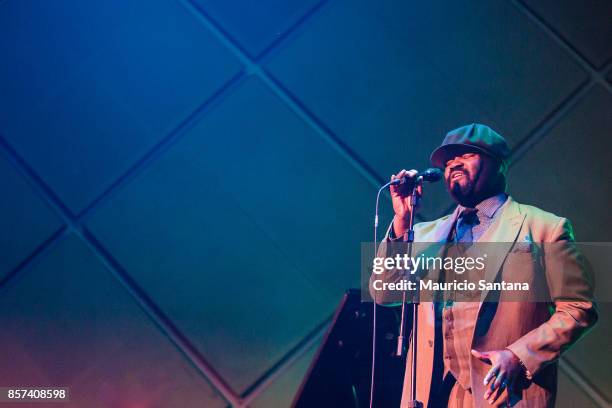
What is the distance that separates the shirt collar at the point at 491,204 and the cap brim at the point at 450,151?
157 millimetres

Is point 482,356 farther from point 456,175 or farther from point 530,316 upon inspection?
point 456,175

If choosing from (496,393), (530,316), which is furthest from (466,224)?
(496,393)

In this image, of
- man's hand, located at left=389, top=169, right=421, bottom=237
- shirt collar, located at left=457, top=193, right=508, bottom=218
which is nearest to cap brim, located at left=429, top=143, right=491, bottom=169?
shirt collar, located at left=457, top=193, right=508, bottom=218

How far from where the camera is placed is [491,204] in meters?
2.04

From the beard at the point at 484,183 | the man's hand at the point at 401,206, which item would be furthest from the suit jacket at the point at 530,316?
the man's hand at the point at 401,206

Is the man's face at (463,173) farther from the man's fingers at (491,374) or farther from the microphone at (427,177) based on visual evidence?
the man's fingers at (491,374)

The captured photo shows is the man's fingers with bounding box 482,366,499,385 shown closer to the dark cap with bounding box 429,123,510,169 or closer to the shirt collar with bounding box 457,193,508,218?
the shirt collar with bounding box 457,193,508,218

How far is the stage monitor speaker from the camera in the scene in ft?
6.18

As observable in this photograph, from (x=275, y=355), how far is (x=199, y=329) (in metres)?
0.33

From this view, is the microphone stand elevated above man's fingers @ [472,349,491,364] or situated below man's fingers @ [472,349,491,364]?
above

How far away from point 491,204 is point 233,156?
3.80 ft

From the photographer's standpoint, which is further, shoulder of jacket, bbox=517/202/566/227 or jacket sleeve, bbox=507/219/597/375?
shoulder of jacket, bbox=517/202/566/227

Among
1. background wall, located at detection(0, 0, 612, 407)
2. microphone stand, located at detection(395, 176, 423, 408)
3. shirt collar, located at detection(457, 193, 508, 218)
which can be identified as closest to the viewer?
microphone stand, located at detection(395, 176, 423, 408)

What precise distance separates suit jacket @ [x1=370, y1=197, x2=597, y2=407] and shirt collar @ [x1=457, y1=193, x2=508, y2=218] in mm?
45
